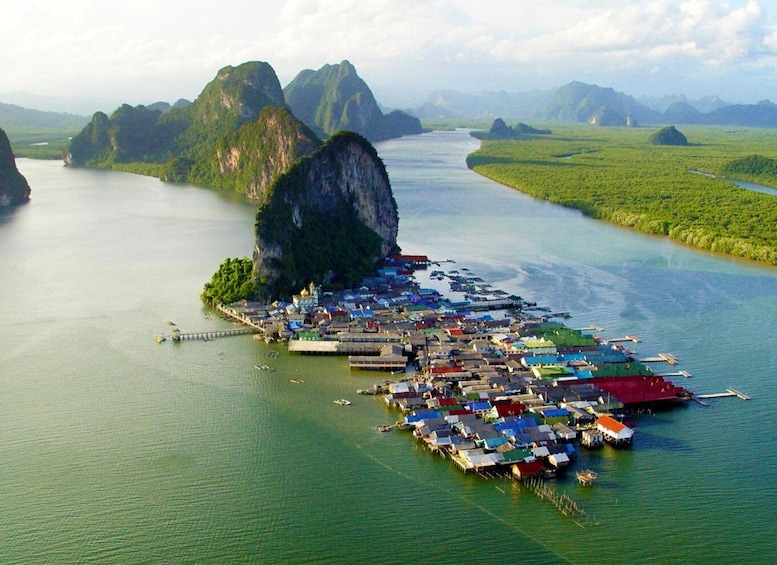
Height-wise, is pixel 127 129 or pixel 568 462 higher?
pixel 127 129

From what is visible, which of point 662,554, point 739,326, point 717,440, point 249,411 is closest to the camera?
point 662,554

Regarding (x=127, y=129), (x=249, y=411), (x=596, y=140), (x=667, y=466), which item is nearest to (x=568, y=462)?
(x=667, y=466)

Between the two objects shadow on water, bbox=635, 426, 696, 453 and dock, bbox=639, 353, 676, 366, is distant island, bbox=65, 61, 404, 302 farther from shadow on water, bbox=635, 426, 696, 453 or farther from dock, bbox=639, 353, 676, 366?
shadow on water, bbox=635, 426, 696, 453

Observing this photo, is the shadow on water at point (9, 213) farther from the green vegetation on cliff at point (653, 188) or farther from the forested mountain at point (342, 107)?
the forested mountain at point (342, 107)

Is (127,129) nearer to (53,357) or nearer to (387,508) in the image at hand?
(53,357)

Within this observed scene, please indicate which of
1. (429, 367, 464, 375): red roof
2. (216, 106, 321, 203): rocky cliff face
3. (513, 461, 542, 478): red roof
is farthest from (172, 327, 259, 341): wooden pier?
(216, 106, 321, 203): rocky cliff face

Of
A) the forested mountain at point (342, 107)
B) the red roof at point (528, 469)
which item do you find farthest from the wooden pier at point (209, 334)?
the forested mountain at point (342, 107)
